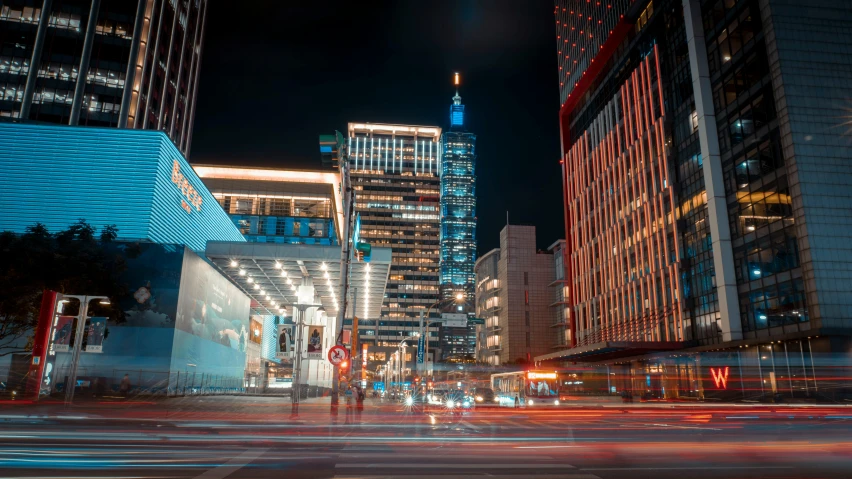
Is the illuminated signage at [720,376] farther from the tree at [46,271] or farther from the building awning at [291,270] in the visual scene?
the tree at [46,271]

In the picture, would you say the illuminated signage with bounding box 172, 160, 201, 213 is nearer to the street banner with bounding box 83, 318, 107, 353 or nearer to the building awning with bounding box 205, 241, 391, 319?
the building awning with bounding box 205, 241, 391, 319

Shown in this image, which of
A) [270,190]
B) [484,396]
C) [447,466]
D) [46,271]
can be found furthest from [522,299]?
[447,466]

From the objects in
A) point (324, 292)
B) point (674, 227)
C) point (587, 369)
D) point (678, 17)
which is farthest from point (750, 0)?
point (587, 369)

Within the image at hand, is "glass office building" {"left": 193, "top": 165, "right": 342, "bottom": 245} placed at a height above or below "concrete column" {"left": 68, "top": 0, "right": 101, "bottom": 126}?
below

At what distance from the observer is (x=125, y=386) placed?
115 ft

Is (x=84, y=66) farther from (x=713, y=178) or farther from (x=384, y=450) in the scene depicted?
(x=384, y=450)

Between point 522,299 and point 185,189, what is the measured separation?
92811mm

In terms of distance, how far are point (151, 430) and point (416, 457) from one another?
9613mm

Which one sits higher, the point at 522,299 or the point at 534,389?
the point at 522,299

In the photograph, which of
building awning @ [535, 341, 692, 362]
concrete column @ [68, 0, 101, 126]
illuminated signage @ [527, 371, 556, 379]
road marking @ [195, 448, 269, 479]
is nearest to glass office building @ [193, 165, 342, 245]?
concrete column @ [68, 0, 101, 126]

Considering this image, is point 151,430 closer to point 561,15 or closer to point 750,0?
point 750,0

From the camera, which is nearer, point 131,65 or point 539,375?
point 539,375

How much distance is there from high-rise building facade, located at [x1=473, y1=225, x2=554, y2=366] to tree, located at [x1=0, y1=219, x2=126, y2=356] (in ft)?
302

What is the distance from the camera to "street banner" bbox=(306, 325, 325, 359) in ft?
85.1
